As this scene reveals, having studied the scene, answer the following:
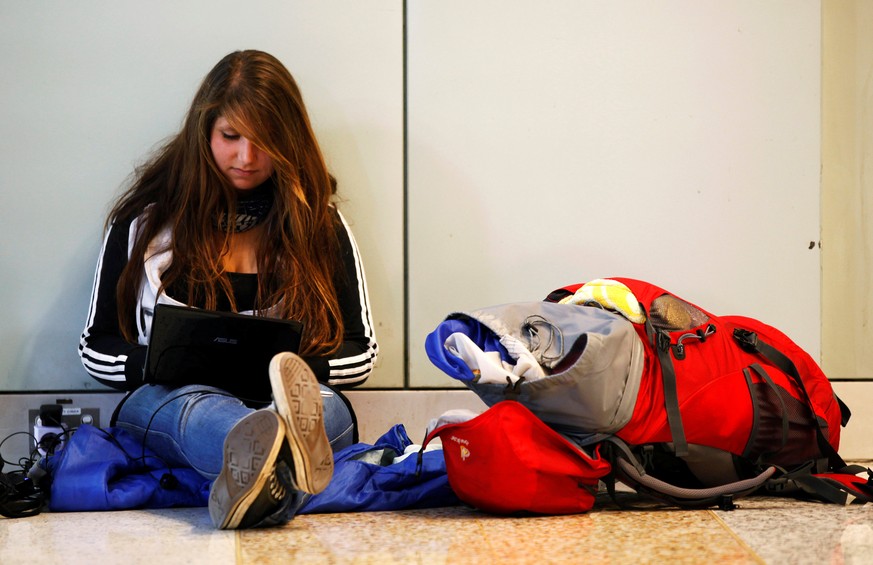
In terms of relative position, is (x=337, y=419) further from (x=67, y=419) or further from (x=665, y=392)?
(x=67, y=419)

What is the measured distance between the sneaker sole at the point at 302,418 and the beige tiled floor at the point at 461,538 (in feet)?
0.44

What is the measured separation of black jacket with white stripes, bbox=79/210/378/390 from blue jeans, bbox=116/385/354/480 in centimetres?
12

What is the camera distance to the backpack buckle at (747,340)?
2129 mm

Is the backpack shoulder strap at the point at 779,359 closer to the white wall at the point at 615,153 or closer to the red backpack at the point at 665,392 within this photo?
the red backpack at the point at 665,392

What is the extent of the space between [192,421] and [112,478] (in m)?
0.30

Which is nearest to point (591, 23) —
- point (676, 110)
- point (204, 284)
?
point (676, 110)

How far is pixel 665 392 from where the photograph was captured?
6.56 ft

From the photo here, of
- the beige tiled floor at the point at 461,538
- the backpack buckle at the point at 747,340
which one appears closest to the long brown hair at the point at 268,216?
the beige tiled floor at the point at 461,538

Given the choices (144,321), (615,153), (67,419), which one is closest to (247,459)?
(144,321)

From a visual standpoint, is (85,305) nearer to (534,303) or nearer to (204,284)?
(204,284)

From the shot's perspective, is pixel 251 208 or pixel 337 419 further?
pixel 251 208

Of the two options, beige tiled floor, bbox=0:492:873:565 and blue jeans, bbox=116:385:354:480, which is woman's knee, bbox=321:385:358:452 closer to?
blue jeans, bbox=116:385:354:480

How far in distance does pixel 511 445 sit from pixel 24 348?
4.92 ft

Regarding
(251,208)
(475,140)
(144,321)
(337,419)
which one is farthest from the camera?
(475,140)
